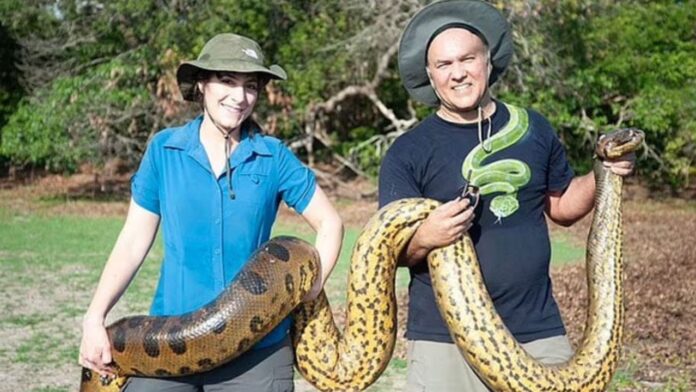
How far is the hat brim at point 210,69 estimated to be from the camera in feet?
12.2

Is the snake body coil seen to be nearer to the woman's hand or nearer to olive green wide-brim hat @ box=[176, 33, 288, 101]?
the woman's hand

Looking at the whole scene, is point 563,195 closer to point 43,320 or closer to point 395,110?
point 43,320

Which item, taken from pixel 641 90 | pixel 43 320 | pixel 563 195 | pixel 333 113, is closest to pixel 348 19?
pixel 333 113

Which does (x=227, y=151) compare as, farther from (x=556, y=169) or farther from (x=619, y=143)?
(x=619, y=143)

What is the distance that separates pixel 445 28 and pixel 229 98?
0.91 meters

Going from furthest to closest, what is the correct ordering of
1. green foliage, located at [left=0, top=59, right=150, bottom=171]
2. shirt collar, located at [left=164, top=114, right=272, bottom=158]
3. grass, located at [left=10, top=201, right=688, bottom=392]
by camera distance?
green foliage, located at [left=0, top=59, right=150, bottom=171] < grass, located at [left=10, top=201, right=688, bottom=392] < shirt collar, located at [left=164, top=114, right=272, bottom=158]

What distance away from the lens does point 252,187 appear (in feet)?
12.5

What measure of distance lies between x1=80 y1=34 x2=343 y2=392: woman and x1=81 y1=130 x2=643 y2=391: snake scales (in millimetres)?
106

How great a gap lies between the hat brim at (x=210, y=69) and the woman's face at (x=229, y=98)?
55 mm

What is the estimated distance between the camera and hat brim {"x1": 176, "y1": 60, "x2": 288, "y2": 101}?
3709mm

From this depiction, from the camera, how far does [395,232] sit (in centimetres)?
383

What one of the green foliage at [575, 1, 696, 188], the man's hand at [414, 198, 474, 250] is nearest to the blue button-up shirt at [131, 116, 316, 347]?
the man's hand at [414, 198, 474, 250]

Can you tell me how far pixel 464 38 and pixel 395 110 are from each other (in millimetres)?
26432

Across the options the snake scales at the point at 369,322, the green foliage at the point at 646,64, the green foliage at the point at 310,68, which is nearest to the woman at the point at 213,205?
the snake scales at the point at 369,322
